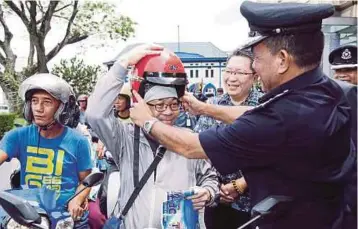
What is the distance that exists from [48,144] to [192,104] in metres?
0.92

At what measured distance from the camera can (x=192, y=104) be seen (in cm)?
325

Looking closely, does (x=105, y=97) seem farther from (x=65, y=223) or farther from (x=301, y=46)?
(x=301, y=46)

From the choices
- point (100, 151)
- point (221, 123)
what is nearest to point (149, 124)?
point (221, 123)

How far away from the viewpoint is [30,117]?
11.1ft

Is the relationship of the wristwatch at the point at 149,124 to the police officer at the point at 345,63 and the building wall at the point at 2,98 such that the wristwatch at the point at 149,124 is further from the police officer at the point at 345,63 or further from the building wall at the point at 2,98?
the building wall at the point at 2,98

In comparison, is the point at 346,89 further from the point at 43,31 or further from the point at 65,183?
the point at 43,31

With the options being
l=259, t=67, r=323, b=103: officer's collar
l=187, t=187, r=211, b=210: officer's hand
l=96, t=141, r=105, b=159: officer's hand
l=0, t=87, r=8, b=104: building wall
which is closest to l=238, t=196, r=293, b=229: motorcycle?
l=259, t=67, r=323, b=103: officer's collar

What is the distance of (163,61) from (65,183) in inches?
41.7

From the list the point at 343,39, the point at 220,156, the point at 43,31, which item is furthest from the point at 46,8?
the point at 220,156

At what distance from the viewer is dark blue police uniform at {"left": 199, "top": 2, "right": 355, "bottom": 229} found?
1988 mm

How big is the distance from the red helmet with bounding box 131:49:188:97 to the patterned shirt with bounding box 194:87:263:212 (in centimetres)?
86

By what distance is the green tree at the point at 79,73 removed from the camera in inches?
1235

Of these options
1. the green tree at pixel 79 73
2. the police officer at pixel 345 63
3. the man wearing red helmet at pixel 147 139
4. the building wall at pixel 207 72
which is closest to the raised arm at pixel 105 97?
the man wearing red helmet at pixel 147 139

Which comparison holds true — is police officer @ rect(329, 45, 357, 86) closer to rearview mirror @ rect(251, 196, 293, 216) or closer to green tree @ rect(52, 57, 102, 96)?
rearview mirror @ rect(251, 196, 293, 216)
